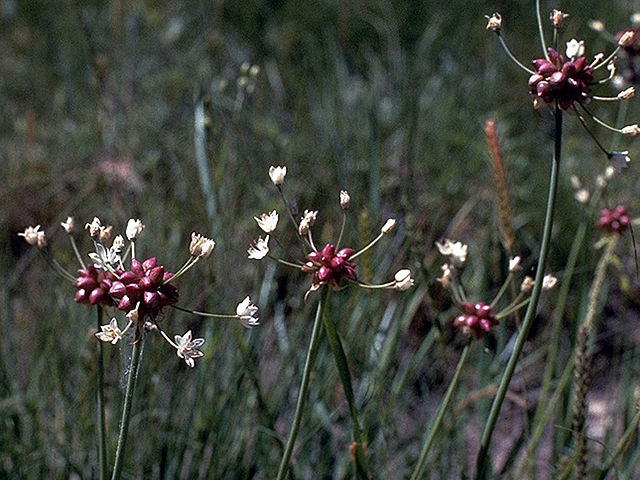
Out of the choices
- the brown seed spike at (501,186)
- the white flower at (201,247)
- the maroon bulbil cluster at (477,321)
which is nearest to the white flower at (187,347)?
the white flower at (201,247)

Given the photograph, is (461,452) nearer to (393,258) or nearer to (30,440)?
(393,258)

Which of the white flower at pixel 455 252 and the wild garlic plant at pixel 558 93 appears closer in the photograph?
the wild garlic plant at pixel 558 93

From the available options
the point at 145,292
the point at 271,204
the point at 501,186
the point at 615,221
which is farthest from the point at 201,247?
the point at 271,204

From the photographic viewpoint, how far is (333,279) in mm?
1150

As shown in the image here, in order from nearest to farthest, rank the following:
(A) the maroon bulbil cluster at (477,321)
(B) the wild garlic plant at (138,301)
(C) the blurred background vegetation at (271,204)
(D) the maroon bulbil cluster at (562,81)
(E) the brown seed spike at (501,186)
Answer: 1. (B) the wild garlic plant at (138,301)
2. (D) the maroon bulbil cluster at (562,81)
3. (A) the maroon bulbil cluster at (477,321)
4. (E) the brown seed spike at (501,186)
5. (C) the blurred background vegetation at (271,204)

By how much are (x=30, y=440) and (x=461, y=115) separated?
274 cm

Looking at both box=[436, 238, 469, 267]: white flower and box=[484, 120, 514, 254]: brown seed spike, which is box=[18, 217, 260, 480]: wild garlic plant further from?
box=[484, 120, 514, 254]: brown seed spike

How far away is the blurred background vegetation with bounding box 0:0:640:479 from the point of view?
2068 millimetres

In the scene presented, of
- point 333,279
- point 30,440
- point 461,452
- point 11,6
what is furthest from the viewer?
point 11,6

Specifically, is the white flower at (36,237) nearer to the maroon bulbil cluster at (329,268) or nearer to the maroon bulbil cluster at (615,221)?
the maroon bulbil cluster at (329,268)

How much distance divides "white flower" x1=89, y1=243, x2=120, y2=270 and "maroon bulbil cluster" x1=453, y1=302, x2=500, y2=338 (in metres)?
0.53

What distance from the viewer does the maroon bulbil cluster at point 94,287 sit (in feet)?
4.02

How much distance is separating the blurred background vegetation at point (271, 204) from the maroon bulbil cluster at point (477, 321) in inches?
2.0

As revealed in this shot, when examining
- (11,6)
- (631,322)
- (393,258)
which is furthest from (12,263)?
(11,6)
